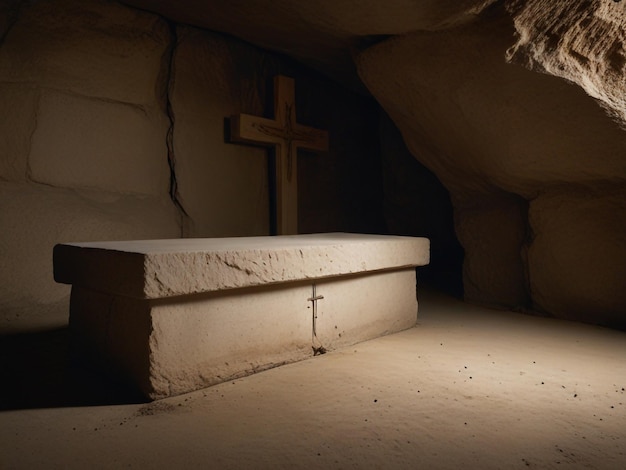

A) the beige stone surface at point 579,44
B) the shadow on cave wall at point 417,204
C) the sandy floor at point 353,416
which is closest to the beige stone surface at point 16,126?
the sandy floor at point 353,416

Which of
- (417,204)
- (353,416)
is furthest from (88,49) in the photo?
(417,204)

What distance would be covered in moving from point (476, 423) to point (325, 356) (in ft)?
3.25

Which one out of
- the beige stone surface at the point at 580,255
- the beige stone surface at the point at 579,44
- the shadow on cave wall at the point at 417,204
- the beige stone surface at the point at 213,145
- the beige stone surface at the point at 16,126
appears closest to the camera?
the beige stone surface at the point at 579,44

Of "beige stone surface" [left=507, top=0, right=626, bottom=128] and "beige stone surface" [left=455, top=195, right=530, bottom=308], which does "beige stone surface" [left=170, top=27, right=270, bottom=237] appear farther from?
"beige stone surface" [left=507, top=0, right=626, bottom=128]

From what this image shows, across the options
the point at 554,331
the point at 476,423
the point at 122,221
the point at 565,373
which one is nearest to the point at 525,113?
the point at 554,331

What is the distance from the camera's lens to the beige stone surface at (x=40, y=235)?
3.07 m

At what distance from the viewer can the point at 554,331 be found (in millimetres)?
3260

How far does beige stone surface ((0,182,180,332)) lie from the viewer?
10.1 feet

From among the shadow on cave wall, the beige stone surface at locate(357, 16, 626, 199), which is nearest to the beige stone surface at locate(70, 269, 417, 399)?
the beige stone surface at locate(357, 16, 626, 199)

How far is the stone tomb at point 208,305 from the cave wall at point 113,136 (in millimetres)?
943

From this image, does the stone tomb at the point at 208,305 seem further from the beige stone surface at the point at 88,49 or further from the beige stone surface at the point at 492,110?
the beige stone surface at the point at 88,49

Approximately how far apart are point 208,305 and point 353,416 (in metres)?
0.78

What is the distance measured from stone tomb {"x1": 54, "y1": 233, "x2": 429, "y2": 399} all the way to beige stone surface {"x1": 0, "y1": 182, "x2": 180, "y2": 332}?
886 mm

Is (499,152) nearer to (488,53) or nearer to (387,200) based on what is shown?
(488,53)
